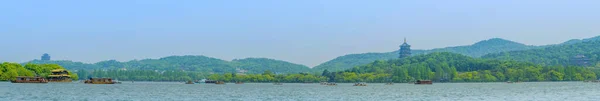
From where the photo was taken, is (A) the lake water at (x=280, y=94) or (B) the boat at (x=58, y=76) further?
(B) the boat at (x=58, y=76)

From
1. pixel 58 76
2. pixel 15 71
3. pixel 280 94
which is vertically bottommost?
pixel 280 94

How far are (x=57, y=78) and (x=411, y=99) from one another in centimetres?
12610

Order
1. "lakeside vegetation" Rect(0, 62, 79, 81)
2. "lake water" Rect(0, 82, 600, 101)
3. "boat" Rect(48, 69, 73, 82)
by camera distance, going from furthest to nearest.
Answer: "boat" Rect(48, 69, 73, 82)
"lakeside vegetation" Rect(0, 62, 79, 81)
"lake water" Rect(0, 82, 600, 101)

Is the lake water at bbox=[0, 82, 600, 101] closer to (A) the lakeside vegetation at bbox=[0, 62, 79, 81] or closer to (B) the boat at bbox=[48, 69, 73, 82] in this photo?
(A) the lakeside vegetation at bbox=[0, 62, 79, 81]

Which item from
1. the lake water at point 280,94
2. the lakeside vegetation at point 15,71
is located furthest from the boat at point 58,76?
the lake water at point 280,94

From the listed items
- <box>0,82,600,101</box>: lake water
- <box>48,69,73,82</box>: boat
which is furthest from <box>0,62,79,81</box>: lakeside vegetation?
<box>0,82,600,101</box>: lake water

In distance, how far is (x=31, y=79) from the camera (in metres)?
170

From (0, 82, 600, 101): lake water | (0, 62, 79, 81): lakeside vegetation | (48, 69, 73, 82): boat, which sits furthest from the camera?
(48, 69, 73, 82): boat

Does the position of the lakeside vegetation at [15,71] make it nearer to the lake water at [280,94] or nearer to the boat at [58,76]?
the boat at [58,76]

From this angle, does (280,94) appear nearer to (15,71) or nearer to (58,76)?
(15,71)

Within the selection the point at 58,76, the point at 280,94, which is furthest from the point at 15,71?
the point at 280,94

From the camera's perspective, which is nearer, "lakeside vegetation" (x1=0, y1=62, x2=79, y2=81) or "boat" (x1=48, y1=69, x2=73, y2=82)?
"lakeside vegetation" (x1=0, y1=62, x2=79, y2=81)

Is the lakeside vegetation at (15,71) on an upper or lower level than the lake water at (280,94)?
upper

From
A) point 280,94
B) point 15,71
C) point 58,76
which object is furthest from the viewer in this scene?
point 58,76
